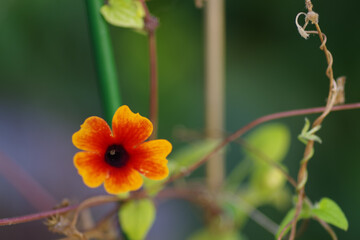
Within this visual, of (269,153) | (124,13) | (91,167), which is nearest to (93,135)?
(91,167)

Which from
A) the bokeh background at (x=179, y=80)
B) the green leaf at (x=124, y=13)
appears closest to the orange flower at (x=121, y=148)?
the green leaf at (x=124, y=13)

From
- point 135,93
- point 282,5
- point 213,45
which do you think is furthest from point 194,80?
point 213,45

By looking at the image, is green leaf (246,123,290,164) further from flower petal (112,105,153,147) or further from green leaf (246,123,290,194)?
flower petal (112,105,153,147)

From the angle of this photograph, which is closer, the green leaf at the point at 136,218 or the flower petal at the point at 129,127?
the flower petal at the point at 129,127

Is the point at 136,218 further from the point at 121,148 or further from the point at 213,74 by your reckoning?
the point at 213,74

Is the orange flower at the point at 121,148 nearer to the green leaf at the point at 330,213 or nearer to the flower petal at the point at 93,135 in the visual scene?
the flower petal at the point at 93,135

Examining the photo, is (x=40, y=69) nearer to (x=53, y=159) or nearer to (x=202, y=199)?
(x=53, y=159)
